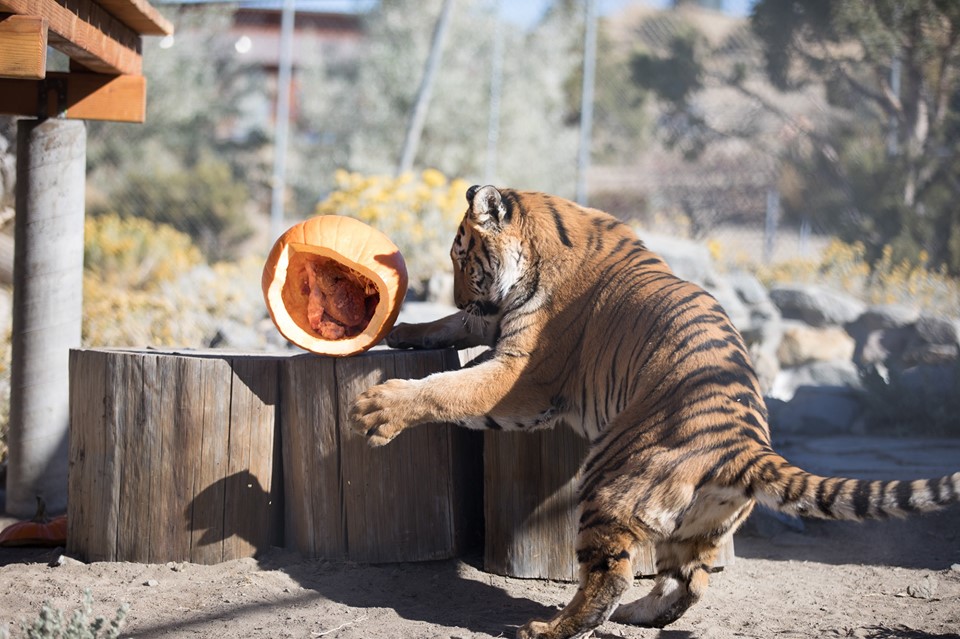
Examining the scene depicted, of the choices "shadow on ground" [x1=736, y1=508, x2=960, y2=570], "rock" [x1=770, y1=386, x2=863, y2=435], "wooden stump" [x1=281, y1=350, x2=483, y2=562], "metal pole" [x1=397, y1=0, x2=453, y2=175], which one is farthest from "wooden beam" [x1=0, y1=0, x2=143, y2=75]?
"metal pole" [x1=397, y1=0, x2=453, y2=175]

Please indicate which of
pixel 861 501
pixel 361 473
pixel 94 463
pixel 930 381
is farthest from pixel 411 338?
pixel 930 381

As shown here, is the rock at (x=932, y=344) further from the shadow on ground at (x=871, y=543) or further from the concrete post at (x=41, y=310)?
the concrete post at (x=41, y=310)

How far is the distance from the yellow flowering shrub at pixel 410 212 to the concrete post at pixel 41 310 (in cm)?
467

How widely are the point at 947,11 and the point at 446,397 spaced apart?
25.6 feet

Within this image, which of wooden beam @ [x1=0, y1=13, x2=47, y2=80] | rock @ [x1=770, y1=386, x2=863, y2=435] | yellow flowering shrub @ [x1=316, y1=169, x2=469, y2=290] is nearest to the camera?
wooden beam @ [x1=0, y1=13, x2=47, y2=80]

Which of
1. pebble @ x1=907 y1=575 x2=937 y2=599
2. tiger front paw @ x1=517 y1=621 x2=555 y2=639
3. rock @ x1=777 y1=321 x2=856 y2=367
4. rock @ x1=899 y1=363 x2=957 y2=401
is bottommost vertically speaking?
pebble @ x1=907 y1=575 x2=937 y2=599

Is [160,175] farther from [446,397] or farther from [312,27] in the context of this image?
[446,397]

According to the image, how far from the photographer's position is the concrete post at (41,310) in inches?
188

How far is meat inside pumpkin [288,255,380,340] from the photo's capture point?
160 inches

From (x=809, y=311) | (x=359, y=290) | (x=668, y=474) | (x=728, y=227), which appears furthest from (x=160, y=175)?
(x=668, y=474)

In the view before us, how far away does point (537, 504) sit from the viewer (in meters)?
4.02

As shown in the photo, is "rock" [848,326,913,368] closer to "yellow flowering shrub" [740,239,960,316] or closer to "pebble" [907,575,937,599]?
"yellow flowering shrub" [740,239,960,316]

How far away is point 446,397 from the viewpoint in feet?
11.9

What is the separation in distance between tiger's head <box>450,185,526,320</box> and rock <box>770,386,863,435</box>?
3.15m
